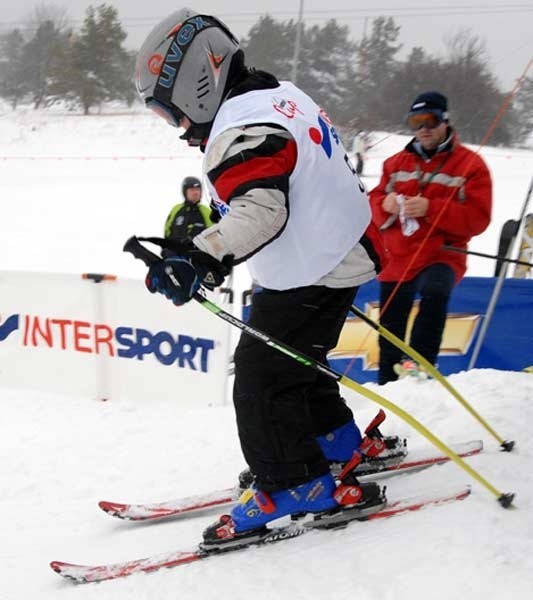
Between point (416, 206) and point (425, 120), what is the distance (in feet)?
1.79

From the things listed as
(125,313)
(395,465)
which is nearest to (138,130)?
(125,313)

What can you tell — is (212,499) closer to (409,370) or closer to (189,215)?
(409,370)

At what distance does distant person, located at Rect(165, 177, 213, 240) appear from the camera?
7.23 meters

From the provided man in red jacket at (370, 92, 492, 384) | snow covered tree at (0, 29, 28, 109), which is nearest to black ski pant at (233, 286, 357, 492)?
man in red jacket at (370, 92, 492, 384)

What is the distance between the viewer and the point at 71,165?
28.8 meters

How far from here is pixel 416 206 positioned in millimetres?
4148

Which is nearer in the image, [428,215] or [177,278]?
[177,278]

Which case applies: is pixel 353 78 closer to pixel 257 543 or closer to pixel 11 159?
pixel 11 159

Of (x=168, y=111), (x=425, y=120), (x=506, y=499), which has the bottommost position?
(x=506, y=499)

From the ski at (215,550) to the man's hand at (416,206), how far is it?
1.95 metres

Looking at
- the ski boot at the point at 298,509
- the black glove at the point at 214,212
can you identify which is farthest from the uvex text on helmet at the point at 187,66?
the ski boot at the point at 298,509

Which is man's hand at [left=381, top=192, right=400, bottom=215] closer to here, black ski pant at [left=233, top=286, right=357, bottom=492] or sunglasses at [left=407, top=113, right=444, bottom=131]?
sunglasses at [left=407, top=113, right=444, bottom=131]

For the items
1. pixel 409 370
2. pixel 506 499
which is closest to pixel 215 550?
pixel 506 499

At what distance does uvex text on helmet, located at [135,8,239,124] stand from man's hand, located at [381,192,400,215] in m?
2.04
